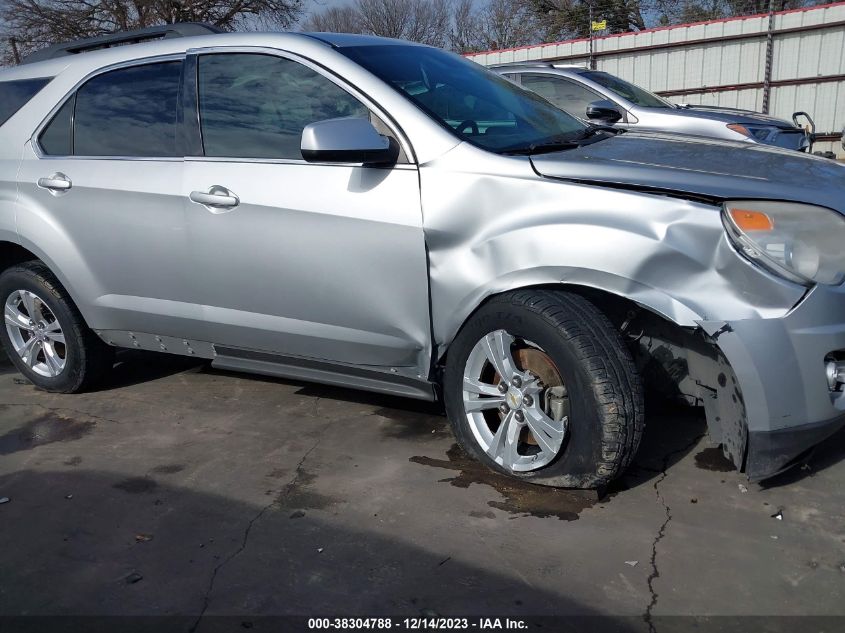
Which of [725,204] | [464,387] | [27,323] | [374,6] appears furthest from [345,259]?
[374,6]

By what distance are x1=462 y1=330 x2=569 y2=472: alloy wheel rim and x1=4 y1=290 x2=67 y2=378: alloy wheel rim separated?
259 cm

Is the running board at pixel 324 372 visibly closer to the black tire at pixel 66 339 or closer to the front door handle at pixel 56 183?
the black tire at pixel 66 339

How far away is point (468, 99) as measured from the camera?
3764 mm

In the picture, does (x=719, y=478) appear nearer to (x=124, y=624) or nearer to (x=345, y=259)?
(x=345, y=259)

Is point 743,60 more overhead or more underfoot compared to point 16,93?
more underfoot

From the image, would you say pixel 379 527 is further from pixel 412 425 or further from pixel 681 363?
pixel 681 363

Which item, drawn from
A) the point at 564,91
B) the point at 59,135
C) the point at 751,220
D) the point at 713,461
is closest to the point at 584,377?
the point at 751,220

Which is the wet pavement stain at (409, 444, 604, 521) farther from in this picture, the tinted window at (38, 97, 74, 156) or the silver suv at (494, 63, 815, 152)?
the silver suv at (494, 63, 815, 152)

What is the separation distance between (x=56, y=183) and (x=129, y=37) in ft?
3.11

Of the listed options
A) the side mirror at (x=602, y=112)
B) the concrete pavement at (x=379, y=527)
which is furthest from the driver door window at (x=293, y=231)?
the side mirror at (x=602, y=112)

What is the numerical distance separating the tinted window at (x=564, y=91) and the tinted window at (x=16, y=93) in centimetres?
521

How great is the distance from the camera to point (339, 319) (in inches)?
141

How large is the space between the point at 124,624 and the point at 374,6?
137ft

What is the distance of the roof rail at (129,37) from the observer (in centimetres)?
433
